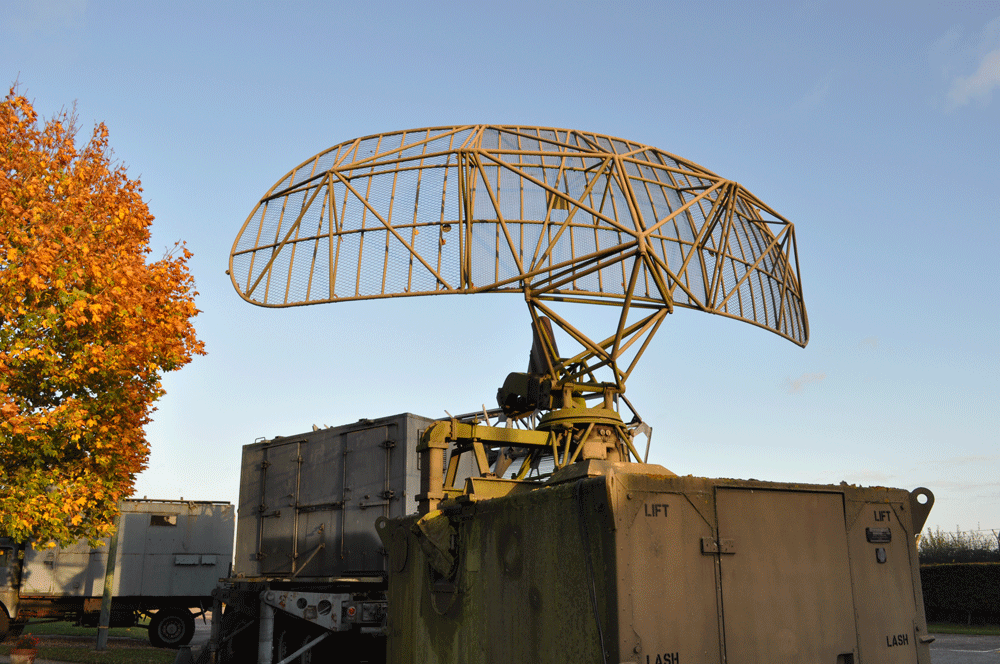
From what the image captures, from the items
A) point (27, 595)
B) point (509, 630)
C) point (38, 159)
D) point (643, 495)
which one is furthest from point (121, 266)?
point (27, 595)

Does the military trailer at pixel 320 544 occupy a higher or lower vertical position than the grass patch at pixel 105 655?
higher

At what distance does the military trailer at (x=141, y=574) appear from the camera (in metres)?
19.8

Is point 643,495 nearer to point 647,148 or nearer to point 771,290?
point 647,148

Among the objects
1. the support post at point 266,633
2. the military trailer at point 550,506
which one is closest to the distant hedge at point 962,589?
the military trailer at point 550,506

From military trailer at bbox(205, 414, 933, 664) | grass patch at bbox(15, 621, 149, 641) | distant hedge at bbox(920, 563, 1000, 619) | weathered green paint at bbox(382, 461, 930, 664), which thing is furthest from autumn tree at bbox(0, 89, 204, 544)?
distant hedge at bbox(920, 563, 1000, 619)

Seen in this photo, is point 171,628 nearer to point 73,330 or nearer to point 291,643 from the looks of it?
point 291,643

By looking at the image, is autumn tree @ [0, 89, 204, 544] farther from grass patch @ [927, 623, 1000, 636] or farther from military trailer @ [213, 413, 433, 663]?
grass patch @ [927, 623, 1000, 636]

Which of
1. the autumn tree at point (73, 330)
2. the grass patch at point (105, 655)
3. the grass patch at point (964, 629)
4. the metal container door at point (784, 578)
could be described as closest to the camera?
the metal container door at point (784, 578)

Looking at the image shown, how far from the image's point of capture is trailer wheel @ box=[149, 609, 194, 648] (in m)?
20.1

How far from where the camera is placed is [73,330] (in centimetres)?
1172

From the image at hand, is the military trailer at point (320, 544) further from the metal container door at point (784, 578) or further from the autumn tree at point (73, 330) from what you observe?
the metal container door at point (784, 578)

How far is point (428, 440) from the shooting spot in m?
8.85

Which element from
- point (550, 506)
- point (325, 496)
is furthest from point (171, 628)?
point (550, 506)

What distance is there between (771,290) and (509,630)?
8.75 m
